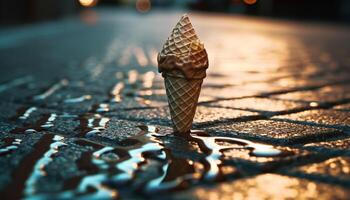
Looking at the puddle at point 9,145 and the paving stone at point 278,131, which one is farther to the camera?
the paving stone at point 278,131

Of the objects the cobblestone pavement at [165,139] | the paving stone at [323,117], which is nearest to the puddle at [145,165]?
the cobblestone pavement at [165,139]

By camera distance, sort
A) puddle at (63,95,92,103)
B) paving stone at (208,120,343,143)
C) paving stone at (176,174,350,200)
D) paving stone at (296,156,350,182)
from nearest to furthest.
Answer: paving stone at (176,174,350,200) → paving stone at (296,156,350,182) → paving stone at (208,120,343,143) → puddle at (63,95,92,103)

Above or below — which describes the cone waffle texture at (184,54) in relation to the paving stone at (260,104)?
above

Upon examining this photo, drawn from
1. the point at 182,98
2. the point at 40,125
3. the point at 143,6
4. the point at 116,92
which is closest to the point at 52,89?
the point at 116,92

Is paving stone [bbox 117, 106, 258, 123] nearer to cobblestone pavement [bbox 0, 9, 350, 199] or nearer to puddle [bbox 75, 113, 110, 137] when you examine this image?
cobblestone pavement [bbox 0, 9, 350, 199]

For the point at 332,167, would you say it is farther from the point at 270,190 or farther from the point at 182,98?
the point at 182,98

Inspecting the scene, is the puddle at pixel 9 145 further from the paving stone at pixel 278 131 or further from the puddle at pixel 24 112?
the paving stone at pixel 278 131

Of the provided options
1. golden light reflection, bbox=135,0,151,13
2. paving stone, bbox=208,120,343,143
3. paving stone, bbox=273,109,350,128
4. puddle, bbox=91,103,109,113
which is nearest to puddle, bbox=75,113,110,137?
puddle, bbox=91,103,109,113
